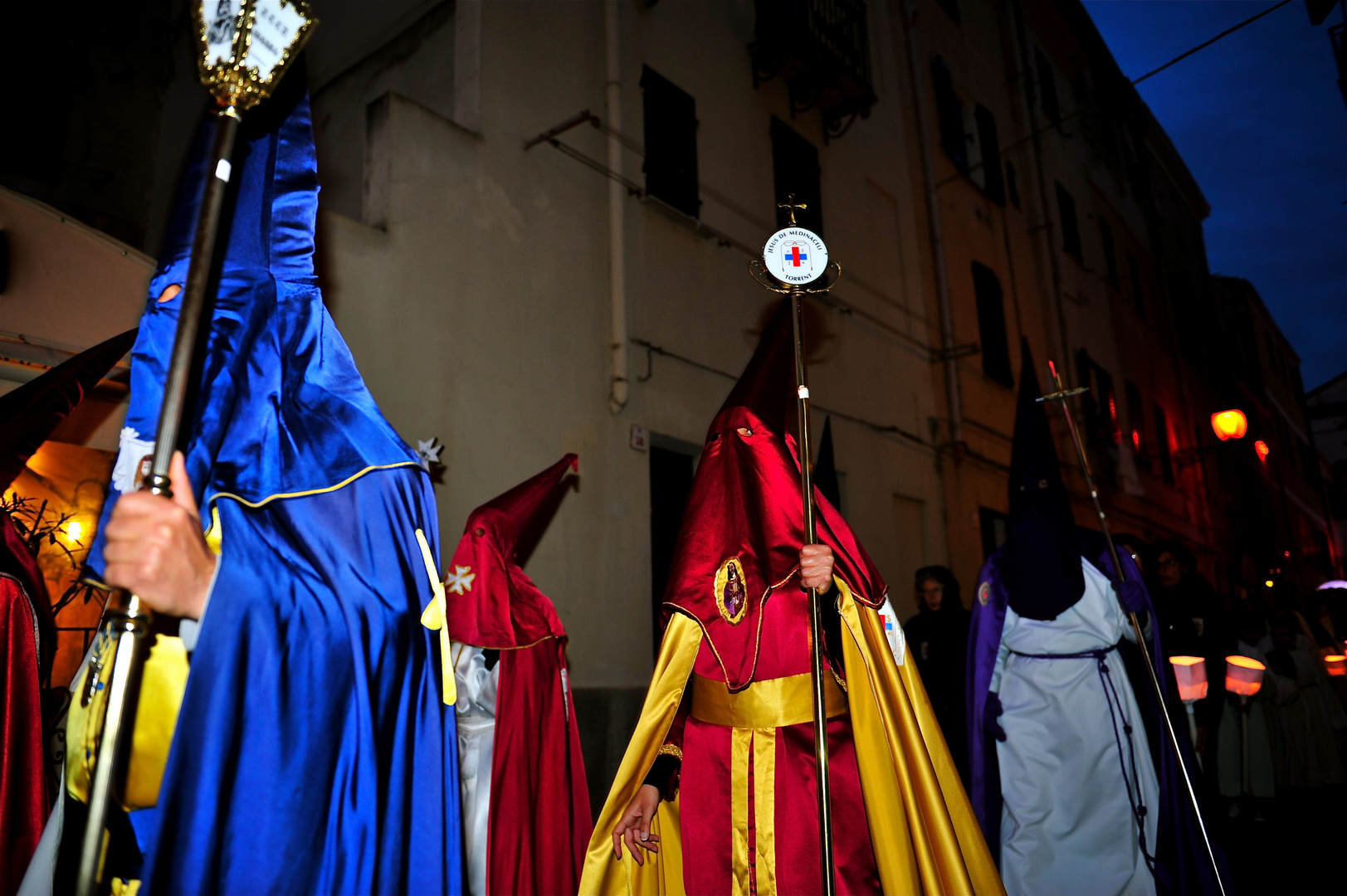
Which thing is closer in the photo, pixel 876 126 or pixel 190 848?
pixel 190 848

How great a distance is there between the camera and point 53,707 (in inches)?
161

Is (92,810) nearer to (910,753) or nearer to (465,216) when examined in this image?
(910,753)

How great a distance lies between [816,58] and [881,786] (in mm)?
8842

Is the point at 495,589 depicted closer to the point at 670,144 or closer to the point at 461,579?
the point at 461,579

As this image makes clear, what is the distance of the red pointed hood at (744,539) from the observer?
3.13 meters

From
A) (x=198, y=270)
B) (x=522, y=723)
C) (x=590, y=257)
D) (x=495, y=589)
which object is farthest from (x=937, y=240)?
(x=198, y=270)

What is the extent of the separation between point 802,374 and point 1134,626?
252 cm

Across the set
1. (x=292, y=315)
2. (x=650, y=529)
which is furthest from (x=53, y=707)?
(x=650, y=529)

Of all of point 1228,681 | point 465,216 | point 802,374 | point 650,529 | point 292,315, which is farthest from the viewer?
point 650,529

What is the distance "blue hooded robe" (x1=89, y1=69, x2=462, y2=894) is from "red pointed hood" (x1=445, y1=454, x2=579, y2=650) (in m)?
2.72

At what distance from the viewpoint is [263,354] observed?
182 cm

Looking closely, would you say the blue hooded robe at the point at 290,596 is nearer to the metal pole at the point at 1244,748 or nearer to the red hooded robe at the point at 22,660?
the red hooded robe at the point at 22,660

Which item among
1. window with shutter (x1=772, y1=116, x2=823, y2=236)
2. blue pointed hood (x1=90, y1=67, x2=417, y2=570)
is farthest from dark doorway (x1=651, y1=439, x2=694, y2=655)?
blue pointed hood (x1=90, y1=67, x2=417, y2=570)

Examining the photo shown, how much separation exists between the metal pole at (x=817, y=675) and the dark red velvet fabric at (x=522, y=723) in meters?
2.00
